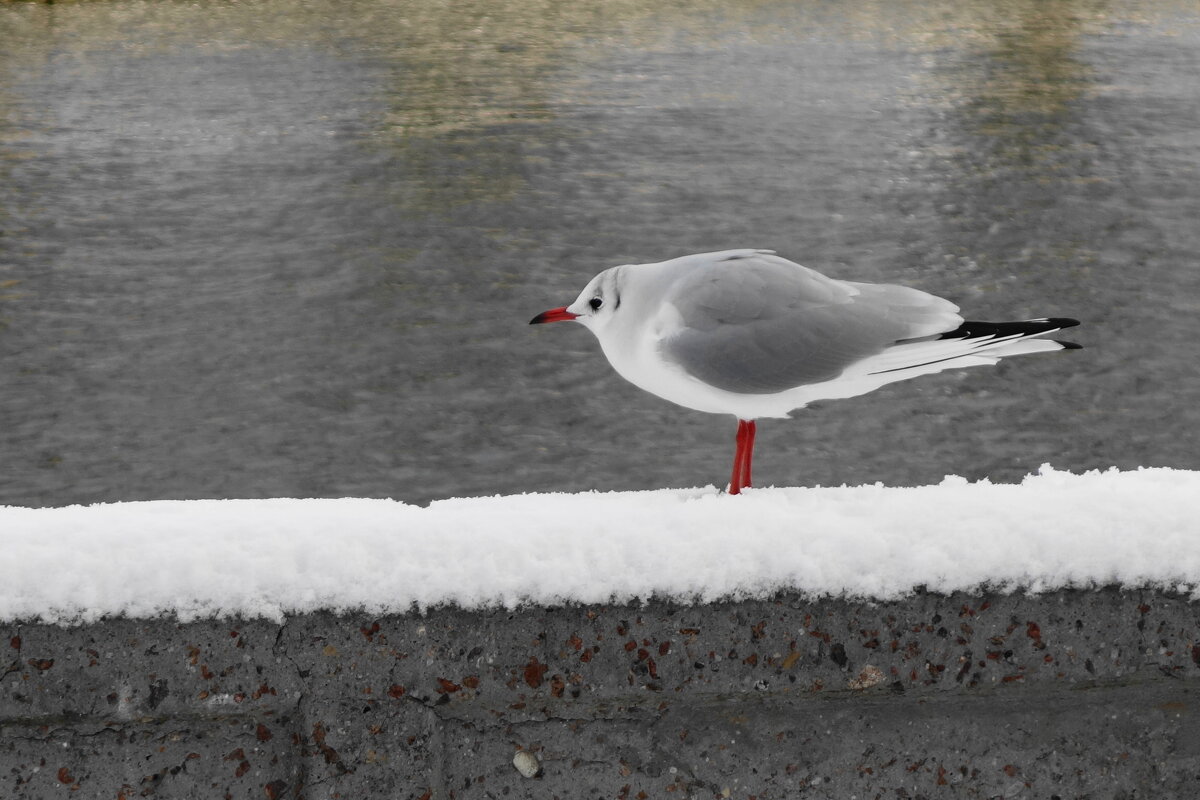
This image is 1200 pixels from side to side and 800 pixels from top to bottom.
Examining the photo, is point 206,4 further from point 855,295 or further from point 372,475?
point 855,295

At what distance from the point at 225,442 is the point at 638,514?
7.38m

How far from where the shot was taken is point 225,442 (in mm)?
9391

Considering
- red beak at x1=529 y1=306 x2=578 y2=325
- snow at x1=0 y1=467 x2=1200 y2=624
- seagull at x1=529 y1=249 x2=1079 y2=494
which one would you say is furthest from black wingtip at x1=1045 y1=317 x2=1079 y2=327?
red beak at x1=529 y1=306 x2=578 y2=325

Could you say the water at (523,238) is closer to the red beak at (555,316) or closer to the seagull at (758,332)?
the red beak at (555,316)

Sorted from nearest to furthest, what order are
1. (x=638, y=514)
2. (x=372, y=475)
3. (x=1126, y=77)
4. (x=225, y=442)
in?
(x=638, y=514) < (x=372, y=475) < (x=225, y=442) < (x=1126, y=77)

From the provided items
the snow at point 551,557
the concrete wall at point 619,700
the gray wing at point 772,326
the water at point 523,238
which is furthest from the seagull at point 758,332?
the water at point 523,238

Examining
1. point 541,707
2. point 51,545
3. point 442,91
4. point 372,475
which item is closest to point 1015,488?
point 541,707

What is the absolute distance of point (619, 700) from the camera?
227 centimetres

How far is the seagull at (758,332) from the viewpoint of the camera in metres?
3.21

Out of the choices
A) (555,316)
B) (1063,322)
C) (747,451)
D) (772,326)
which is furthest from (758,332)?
(1063,322)

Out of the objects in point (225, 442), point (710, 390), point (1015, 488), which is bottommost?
point (225, 442)

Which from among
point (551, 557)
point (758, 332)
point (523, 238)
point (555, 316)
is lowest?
point (523, 238)

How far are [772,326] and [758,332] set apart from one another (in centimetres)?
4

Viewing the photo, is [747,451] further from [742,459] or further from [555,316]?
[555,316]
